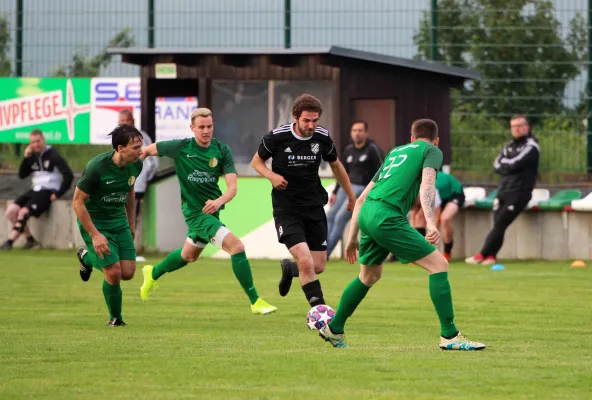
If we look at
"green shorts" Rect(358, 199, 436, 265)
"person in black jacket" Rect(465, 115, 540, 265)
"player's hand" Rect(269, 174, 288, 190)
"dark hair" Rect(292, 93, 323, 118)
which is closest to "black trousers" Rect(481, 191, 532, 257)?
"person in black jacket" Rect(465, 115, 540, 265)

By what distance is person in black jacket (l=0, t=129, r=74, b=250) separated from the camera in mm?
21656

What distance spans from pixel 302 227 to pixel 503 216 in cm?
825

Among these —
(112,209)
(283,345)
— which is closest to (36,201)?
(112,209)

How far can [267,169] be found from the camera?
11469mm

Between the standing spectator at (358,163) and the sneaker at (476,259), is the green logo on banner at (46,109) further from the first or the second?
the sneaker at (476,259)

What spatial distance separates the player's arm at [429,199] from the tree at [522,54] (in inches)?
434

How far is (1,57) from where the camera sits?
22922 millimetres

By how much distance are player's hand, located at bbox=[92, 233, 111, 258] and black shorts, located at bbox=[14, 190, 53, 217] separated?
1092 cm

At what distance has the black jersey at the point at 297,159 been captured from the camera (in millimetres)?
11367

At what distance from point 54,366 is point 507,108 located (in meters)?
12.6

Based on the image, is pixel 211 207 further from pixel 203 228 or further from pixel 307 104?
pixel 307 104

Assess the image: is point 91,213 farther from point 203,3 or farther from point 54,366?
point 203,3

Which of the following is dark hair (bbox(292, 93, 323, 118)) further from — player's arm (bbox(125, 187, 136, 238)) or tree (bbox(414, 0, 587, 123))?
tree (bbox(414, 0, 587, 123))

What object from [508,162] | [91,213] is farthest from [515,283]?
[91,213]
